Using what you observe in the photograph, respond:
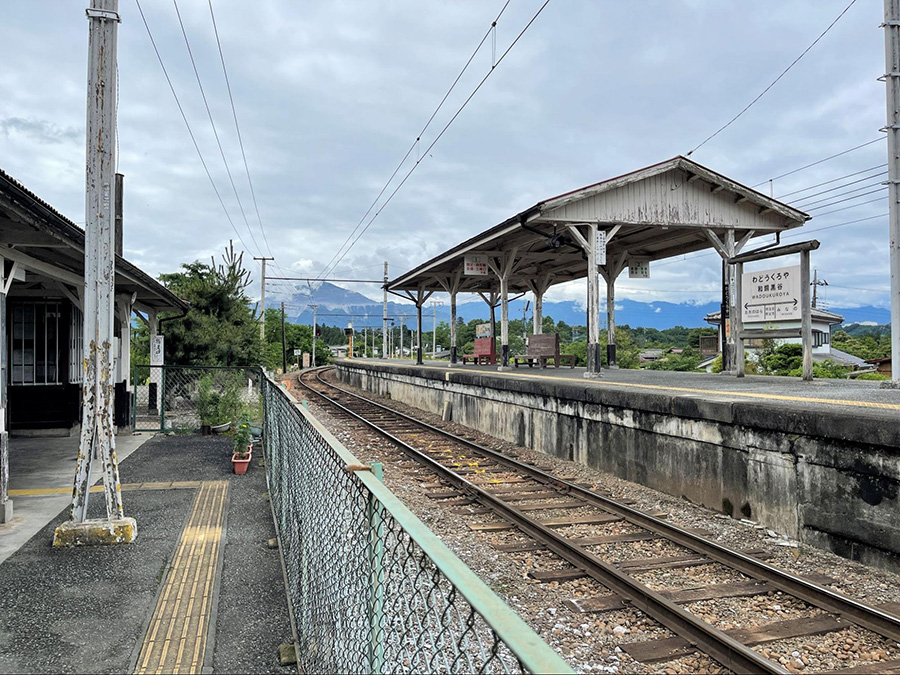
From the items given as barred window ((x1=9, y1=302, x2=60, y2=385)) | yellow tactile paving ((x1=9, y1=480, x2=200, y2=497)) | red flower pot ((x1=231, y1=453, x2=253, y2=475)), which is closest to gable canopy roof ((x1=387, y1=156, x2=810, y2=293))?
red flower pot ((x1=231, y1=453, x2=253, y2=475))

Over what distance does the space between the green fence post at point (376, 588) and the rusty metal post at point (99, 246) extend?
4041mm

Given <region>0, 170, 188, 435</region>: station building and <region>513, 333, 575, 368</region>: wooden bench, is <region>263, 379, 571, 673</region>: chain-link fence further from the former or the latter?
<region>513, 333, 575, 368</region>: wooden bench

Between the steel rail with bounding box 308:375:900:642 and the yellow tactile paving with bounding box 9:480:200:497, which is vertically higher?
the yellow tactile paving with bounding box 9:480:200:497

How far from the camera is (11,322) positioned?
11047 mm

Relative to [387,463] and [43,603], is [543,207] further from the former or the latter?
[43,603]

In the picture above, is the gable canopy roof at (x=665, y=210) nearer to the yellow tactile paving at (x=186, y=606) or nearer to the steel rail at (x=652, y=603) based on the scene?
the steel rail at (x=652, y=603)

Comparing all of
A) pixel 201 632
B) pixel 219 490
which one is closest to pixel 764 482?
pixel 201 632

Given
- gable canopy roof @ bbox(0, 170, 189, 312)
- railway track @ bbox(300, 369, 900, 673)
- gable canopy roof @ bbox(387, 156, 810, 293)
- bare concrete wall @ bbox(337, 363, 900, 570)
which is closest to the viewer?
railway track @ bbox(300, 369, 900, 673)

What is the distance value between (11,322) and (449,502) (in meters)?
8.87

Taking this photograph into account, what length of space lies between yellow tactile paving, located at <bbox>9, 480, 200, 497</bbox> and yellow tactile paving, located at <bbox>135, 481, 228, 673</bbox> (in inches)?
56.4

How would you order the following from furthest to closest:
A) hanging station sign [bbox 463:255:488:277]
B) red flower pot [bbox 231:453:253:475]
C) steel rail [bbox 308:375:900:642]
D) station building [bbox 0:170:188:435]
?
hanging station sign [bbox 463:255:488:277] → station building [bbox 0:170:188:435] → red flower pot [bbox 231:453:253:475] → steel rail [bbox 308:375:900:642]

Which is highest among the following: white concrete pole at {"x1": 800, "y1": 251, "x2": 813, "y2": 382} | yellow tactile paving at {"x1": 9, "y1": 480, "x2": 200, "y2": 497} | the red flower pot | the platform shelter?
the platform shelter

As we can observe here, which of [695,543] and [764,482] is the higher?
[764,482]

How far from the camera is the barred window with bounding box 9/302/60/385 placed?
36.4 ft
